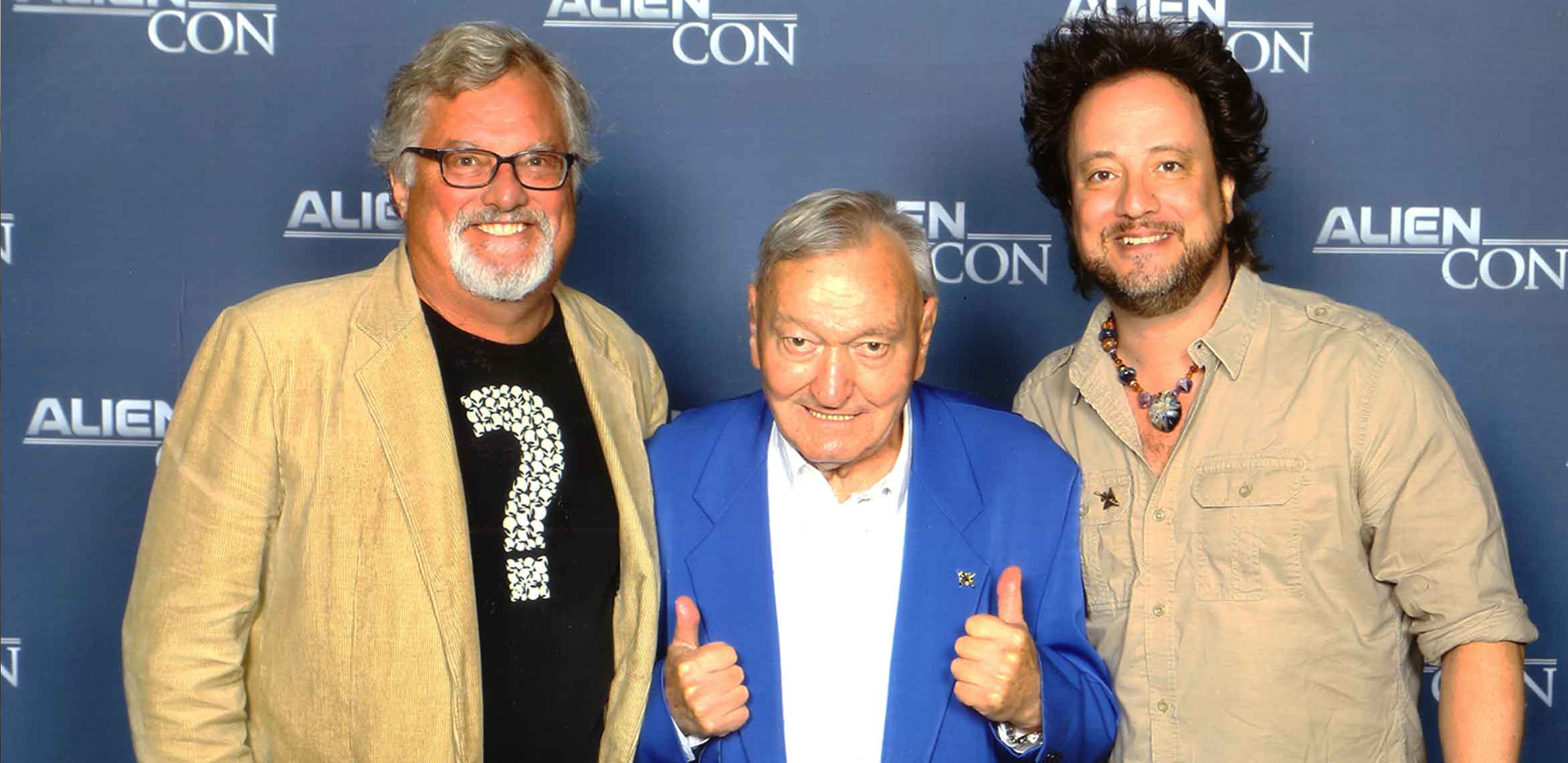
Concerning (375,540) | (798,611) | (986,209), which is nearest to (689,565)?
(798,611)

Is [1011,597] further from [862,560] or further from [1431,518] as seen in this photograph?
[1431,518]

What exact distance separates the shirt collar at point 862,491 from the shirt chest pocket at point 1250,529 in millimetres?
435

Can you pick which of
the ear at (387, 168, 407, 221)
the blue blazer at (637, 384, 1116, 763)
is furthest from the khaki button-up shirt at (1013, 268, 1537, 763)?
the ear at (387, 168, 407, 221)

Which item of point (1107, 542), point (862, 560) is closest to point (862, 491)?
point (862, 560)

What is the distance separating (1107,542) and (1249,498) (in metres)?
0.22

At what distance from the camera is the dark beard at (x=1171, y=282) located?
2197 mm

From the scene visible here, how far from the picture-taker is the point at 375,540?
78.7 inches

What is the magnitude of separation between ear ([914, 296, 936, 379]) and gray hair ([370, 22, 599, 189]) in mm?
592

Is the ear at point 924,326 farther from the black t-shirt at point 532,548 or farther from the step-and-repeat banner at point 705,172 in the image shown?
the step-and-repeat banner at point 705,172

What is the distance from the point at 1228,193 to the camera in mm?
2363

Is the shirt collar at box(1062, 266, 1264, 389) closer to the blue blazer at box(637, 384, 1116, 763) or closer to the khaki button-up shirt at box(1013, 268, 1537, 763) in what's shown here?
the khaki button-up shirt at box(1013, 268, 1537, 763)

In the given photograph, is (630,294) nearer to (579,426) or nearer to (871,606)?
(579,426)

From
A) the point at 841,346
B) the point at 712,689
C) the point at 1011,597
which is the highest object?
the point at 841,346

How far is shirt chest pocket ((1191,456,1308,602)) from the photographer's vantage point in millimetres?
2125
